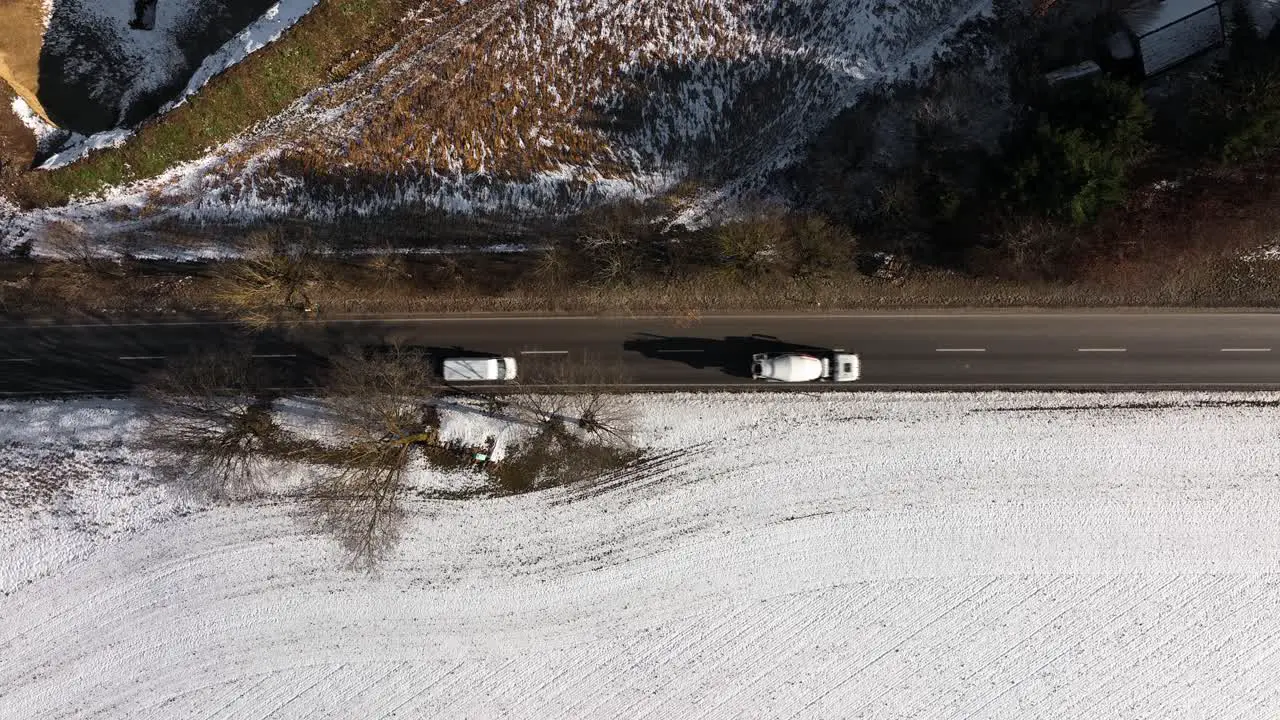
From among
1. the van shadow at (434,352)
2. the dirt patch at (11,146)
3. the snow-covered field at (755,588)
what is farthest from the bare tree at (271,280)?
the dirt patch at (11,146)

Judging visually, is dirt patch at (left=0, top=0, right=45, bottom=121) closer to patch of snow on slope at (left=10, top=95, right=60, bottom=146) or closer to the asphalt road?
patch of snow on slope at (left=10, top=95, right=60, bottom=146)

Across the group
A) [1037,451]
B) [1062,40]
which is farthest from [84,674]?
[1062,40]

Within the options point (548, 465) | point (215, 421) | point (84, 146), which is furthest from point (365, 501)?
point (84, 146)

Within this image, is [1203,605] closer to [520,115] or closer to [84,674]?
[520,115]

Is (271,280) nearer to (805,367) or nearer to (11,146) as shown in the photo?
(11,146)

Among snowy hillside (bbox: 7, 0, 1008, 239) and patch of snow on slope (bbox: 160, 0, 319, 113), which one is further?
snowy hillside (bbox: 7, 0, 1008, 239)

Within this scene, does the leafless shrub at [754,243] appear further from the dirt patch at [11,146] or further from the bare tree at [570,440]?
the dirt patch at [11,146]

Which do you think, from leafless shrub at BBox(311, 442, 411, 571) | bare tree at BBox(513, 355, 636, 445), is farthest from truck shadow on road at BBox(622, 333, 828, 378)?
leafless shrub at BBox(311, 442, 411, 571)
